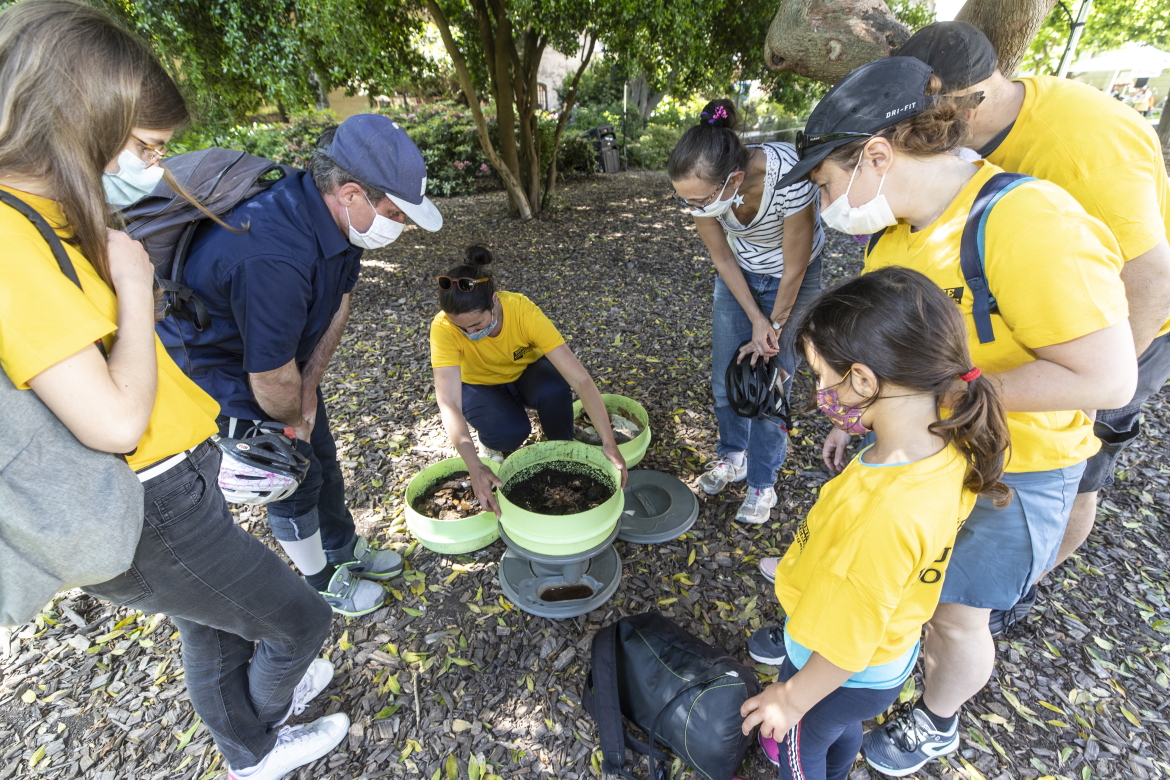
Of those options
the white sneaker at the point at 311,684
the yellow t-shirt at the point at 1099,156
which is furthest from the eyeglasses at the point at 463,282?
the yellow t-shirt at the point at 1099,156

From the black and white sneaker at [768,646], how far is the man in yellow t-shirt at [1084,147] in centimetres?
145

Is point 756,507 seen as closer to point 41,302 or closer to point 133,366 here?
point 133,366

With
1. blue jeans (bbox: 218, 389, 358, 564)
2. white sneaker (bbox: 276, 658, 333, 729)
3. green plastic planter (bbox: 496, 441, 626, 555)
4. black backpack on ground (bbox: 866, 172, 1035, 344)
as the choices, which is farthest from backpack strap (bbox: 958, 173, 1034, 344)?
white sneaker (bbox: 276, 658, 333, 729)

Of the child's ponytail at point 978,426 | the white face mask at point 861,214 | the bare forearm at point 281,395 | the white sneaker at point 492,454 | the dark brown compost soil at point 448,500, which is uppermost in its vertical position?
the white face mask at point 861,214

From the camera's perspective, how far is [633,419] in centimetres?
338

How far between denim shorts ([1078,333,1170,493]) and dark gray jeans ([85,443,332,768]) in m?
2.52

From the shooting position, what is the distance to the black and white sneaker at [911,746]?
66.7 inches

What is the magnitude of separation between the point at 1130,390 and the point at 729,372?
1.41 meters

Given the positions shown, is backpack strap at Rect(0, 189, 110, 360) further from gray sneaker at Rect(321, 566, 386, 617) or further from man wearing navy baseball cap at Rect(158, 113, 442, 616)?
gray sneaker at Rect(321, 566, 386, 617)

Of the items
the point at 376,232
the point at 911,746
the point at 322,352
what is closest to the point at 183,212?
the point at 376,232

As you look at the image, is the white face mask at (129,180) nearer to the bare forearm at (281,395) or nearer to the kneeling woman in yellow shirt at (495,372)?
the bare forearm at (281,395)

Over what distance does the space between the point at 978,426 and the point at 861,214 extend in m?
0.62

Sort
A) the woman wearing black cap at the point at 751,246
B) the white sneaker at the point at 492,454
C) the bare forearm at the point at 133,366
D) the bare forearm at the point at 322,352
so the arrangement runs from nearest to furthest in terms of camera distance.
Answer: the bare forearm at the point at 133,366, the bare forearm at the point at 322,352, the woman wearing black cap at the point at 751,246, the white sneaker at the point at 492,454

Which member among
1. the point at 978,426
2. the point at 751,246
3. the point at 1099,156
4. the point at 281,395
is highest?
the point at 1099,156
